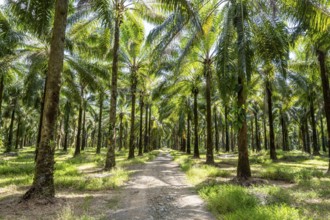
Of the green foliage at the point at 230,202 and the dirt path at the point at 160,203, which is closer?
the dirt path at the point at 160,203

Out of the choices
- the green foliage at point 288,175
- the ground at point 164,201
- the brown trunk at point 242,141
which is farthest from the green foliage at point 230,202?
the green foliage at point 288,175

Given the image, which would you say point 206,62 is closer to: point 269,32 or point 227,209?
point 269,32

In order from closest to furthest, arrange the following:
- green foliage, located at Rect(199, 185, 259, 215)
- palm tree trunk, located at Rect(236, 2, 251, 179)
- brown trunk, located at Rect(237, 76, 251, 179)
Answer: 1. green foliage, located at Rect(199, 185, 259, 215)
2. palm tree trunk, located at Rect(236, 2, 251, 179)
3. brown trunk, located at Rect(237, 76, 251, 179)

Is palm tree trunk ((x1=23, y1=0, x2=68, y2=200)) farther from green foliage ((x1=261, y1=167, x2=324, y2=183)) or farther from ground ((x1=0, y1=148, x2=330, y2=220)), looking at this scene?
green foliage ((x1=261, y1=167, x2=324, y2=183))

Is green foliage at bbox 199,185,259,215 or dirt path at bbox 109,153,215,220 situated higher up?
green foliage at bbox 199,185,259,215

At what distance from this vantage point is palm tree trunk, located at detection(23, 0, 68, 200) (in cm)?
711

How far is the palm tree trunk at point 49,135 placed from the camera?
7.11 metres

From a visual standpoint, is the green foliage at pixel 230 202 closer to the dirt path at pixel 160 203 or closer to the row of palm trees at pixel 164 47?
the dirt path at pixel 160 203

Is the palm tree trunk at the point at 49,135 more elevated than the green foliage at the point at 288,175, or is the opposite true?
the palm tree trunk at the point at 49,135

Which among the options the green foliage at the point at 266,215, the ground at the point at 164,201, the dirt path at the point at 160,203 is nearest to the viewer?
the green foliage at the point at 266,215

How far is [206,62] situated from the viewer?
1903 centimetres

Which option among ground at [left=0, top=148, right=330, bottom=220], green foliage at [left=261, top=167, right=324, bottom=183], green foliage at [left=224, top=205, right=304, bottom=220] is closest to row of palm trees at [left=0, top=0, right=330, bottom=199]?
ground at [left=0, top=148, right=330, bottom=220]

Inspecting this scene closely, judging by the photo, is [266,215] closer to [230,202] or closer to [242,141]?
[230,202]

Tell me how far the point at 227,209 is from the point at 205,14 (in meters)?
9.78
